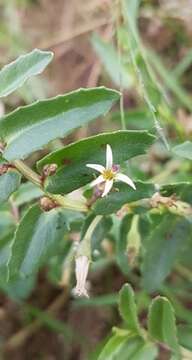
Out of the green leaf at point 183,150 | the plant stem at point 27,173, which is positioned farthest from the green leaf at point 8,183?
the green leaf at point 183,150

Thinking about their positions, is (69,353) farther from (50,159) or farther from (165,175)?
(50,159)

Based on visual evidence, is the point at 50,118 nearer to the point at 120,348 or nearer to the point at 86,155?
the point at 86,155

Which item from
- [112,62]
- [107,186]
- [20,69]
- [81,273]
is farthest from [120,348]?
[112,62]

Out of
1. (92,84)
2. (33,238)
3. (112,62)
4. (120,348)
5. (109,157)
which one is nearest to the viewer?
(109,157)

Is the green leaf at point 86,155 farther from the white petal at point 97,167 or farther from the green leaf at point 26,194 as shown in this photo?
the green leaf at point 26,194

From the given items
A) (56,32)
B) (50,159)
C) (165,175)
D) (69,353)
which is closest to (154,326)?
(50,159)

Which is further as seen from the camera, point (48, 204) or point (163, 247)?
point (163, 247)

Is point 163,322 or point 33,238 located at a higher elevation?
point 33,238
